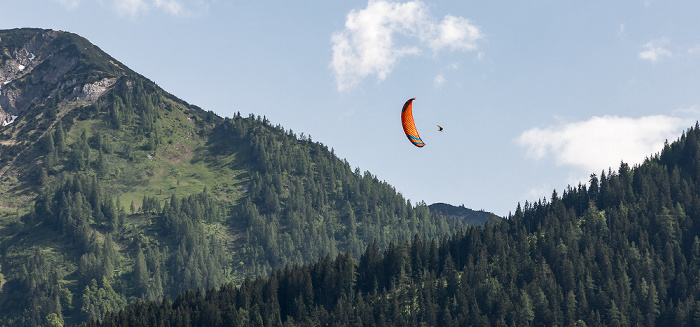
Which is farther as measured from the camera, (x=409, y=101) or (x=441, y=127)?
(x=409, y=101)

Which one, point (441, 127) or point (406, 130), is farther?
point (406, 130)

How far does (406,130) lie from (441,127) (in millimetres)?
28062

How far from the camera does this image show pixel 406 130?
178m

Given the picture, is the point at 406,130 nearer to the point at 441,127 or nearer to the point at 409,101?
the point at 409,101

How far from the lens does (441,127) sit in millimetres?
150750

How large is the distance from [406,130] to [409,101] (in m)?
6.03

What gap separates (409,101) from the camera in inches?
7077

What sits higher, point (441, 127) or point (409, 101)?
point (409, 101)

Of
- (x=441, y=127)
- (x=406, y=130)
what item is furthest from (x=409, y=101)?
(x=441, y=127)
